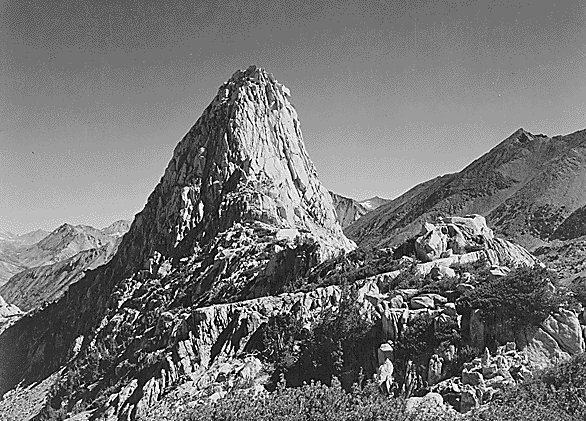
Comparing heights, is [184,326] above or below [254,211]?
below

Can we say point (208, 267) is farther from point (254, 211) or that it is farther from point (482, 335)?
point (482, 335)

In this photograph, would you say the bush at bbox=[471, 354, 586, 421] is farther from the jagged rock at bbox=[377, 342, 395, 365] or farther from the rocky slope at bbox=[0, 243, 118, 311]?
the rocky slope at bbox=[0, 243, 118, 311]

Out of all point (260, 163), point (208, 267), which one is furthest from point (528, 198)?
point (208, 267)

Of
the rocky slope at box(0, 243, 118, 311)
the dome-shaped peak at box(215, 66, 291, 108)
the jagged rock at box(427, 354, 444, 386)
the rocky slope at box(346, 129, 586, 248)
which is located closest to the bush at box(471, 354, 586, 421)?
the jagged rock at box(427, 354, 444, 386)

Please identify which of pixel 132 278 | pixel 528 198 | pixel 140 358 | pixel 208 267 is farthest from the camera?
pixel 528 198

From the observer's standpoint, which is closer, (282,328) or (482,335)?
(482,335)

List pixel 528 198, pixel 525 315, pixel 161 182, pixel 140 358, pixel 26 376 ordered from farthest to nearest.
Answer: pixel 528 198
pixel 161 182
pixel 26 376
pixel 140 358
pixel 525 315

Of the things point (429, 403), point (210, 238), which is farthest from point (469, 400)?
point (210, 238)

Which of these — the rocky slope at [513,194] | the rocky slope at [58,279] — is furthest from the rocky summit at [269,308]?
the rocky slope at [58,279]

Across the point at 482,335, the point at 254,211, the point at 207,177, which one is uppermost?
the point at 207,177
